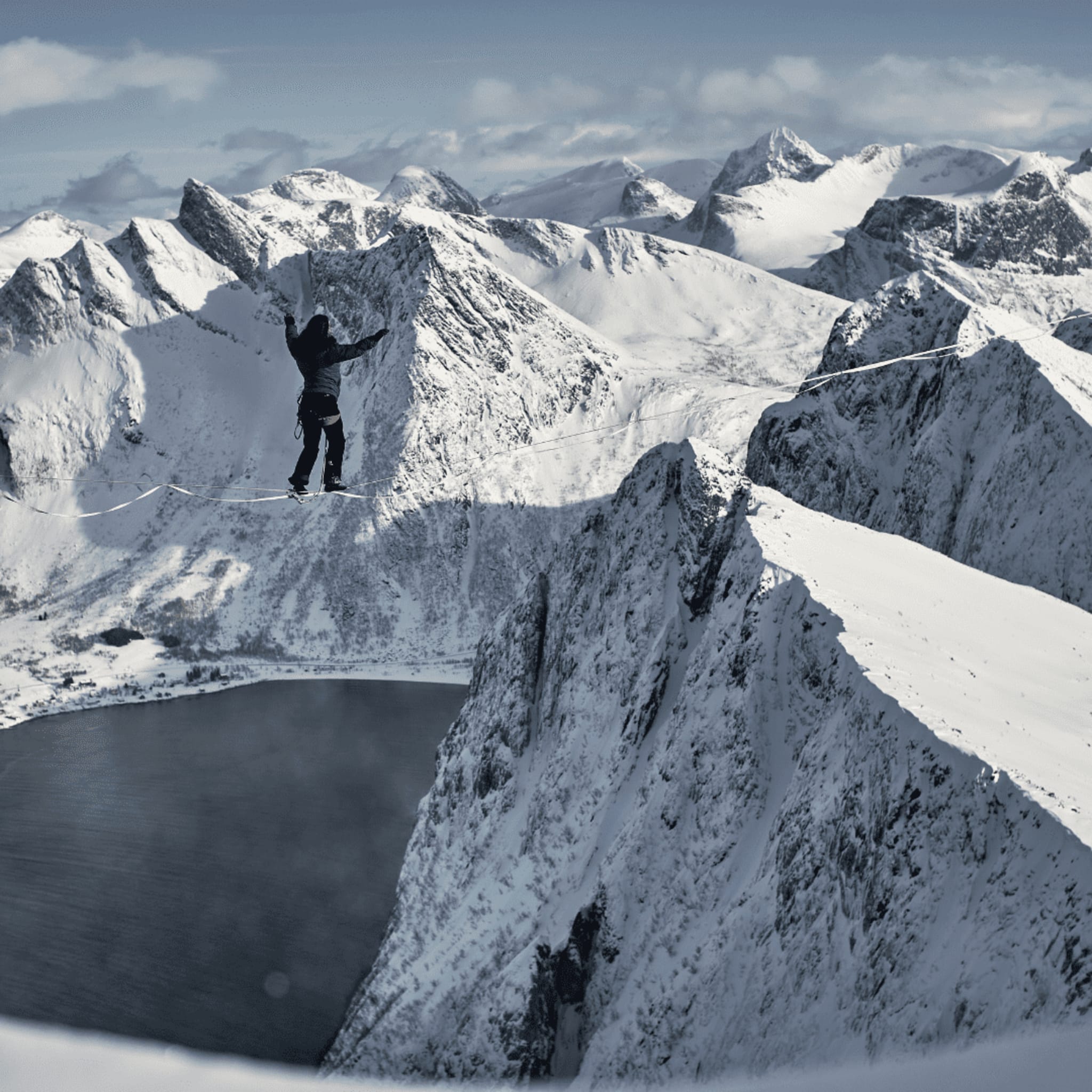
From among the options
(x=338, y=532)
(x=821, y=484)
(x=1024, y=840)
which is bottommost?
(x=338, y=532)

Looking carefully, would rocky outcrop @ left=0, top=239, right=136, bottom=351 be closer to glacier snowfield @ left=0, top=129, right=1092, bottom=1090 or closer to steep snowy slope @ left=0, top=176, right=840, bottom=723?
steep snowy slope @ left=0, top=176, right=840, bottom=723

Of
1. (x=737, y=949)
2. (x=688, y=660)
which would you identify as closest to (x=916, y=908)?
(x=737, y=949)

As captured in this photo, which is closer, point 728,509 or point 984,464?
point 728,509

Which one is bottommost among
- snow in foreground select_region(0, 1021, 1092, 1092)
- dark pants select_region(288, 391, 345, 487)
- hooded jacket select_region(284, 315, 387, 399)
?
dark pants select_region(288, 391, 345, 487)

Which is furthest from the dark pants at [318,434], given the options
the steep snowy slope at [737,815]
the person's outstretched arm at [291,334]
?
the steep snowy slope at [737,815]

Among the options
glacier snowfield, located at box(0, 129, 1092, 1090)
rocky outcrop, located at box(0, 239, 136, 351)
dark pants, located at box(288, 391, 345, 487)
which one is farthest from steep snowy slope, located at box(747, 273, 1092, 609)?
rocky outcrop, located at box(0, 239, 136, 351)

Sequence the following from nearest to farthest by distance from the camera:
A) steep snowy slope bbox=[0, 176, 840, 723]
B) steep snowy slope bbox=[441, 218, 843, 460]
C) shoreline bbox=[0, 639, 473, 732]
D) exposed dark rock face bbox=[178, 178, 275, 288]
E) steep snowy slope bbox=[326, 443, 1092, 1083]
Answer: steep snowy slope bbox=[326, 443, 1092, 1083] < shoreline bbox=[0, 639, 473, 732] < steep snowy slope bbox=[0, 176, 840, 723] < steep snowy slope bbox=[441, 218, 843, 460] < exposed dark rock face bbox=[178, 178, 275, 288]

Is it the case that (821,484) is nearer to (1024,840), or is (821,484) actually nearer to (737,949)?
(737,949)
